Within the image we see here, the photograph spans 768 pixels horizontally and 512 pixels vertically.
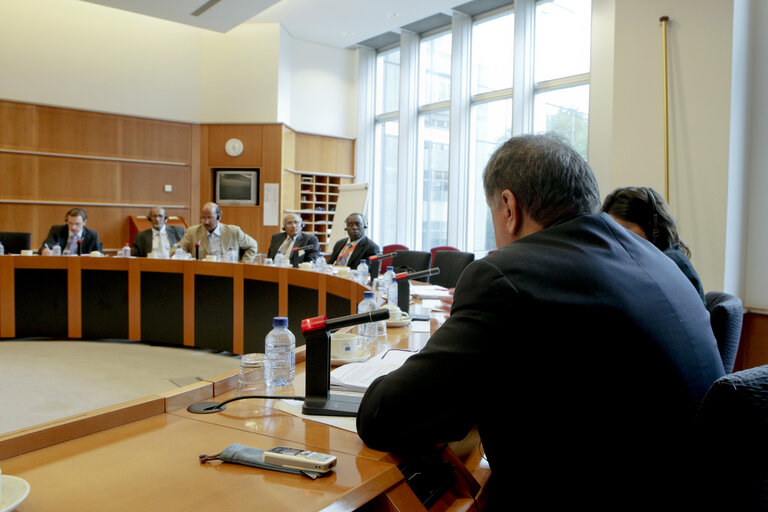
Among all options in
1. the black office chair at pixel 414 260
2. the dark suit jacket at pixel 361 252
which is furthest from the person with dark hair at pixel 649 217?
the dark suit jacket at pixel 361 252

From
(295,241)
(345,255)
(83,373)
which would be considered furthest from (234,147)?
(83,373)

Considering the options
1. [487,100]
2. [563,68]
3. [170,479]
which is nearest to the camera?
[170,479]

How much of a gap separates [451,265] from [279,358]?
324cm

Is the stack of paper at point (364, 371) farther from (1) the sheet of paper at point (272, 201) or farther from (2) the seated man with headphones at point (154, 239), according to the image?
(1) the sheet of paper at point (272, 201)

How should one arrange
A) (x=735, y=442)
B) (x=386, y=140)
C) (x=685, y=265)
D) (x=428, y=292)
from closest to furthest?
1. (x=735, y=442)
2. (x=685, y=265)
3. (x=428, y=292)
4. (x=386, y=140)

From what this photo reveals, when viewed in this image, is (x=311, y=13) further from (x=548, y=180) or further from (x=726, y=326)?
(x=548, y=180)

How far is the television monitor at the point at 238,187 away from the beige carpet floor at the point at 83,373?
13.4 feet

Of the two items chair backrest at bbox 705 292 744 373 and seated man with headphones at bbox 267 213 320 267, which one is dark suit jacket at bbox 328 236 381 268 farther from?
chair backrest at bbox 705 292 744 373

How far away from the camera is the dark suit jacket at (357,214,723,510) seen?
37.7 inches

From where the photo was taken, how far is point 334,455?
1072 millimetres

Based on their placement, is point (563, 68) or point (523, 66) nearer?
point (563, 68)

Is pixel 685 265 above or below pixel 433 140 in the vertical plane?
below

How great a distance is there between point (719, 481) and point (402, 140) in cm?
840

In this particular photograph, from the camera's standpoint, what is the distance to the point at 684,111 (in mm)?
3613
